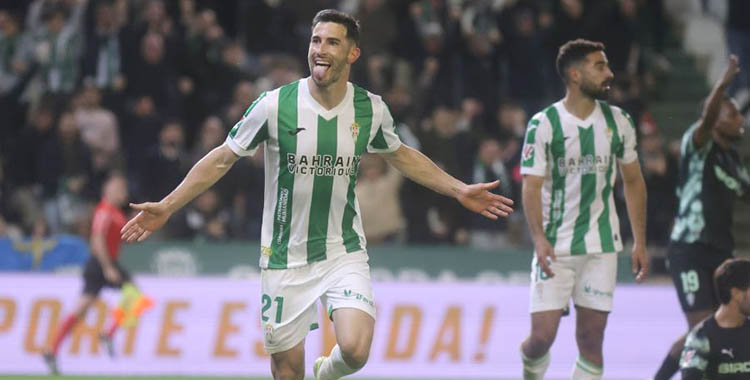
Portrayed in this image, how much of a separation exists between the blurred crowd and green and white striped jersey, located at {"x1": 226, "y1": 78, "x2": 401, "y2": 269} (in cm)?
816

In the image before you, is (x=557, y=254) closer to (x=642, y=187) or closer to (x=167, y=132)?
(x=642, y=187)

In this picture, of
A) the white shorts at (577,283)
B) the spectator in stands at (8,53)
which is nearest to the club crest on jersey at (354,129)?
the white shorts at (577,283)

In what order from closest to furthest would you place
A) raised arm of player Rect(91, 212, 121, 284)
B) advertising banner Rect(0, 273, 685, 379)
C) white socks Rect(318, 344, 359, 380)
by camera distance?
white socks Rect(318, 344, 359, 380) < advertising banner Rect(0, 273, 685, 379) < raised arm of player Rect(91, 212, 121, 284)

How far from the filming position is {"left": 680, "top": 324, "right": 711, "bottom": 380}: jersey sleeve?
868cm

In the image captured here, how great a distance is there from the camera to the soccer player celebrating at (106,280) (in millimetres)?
13930

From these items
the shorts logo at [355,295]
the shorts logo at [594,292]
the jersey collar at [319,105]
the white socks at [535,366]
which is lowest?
the white socks at [535,366]

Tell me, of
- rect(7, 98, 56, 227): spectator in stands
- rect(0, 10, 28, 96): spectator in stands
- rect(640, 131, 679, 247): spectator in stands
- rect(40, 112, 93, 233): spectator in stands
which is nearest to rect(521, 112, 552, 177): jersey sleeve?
rect(640, 131, 679, 247): spectator in stands

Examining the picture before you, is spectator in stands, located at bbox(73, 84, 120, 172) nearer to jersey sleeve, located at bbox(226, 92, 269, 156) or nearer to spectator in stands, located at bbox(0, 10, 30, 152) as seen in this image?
spectator in stands, located at bbox(0, 10, 30, 152)

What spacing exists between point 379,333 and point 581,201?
5.05 meters

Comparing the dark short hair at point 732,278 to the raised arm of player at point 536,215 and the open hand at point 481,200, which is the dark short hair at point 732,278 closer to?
the raised arm of player at point 536,215

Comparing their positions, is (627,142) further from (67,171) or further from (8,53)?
(8,53)

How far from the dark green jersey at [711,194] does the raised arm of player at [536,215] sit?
1.26 m

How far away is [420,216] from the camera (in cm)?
1636

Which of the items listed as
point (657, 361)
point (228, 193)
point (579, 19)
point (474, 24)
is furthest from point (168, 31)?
point (657, 361)
